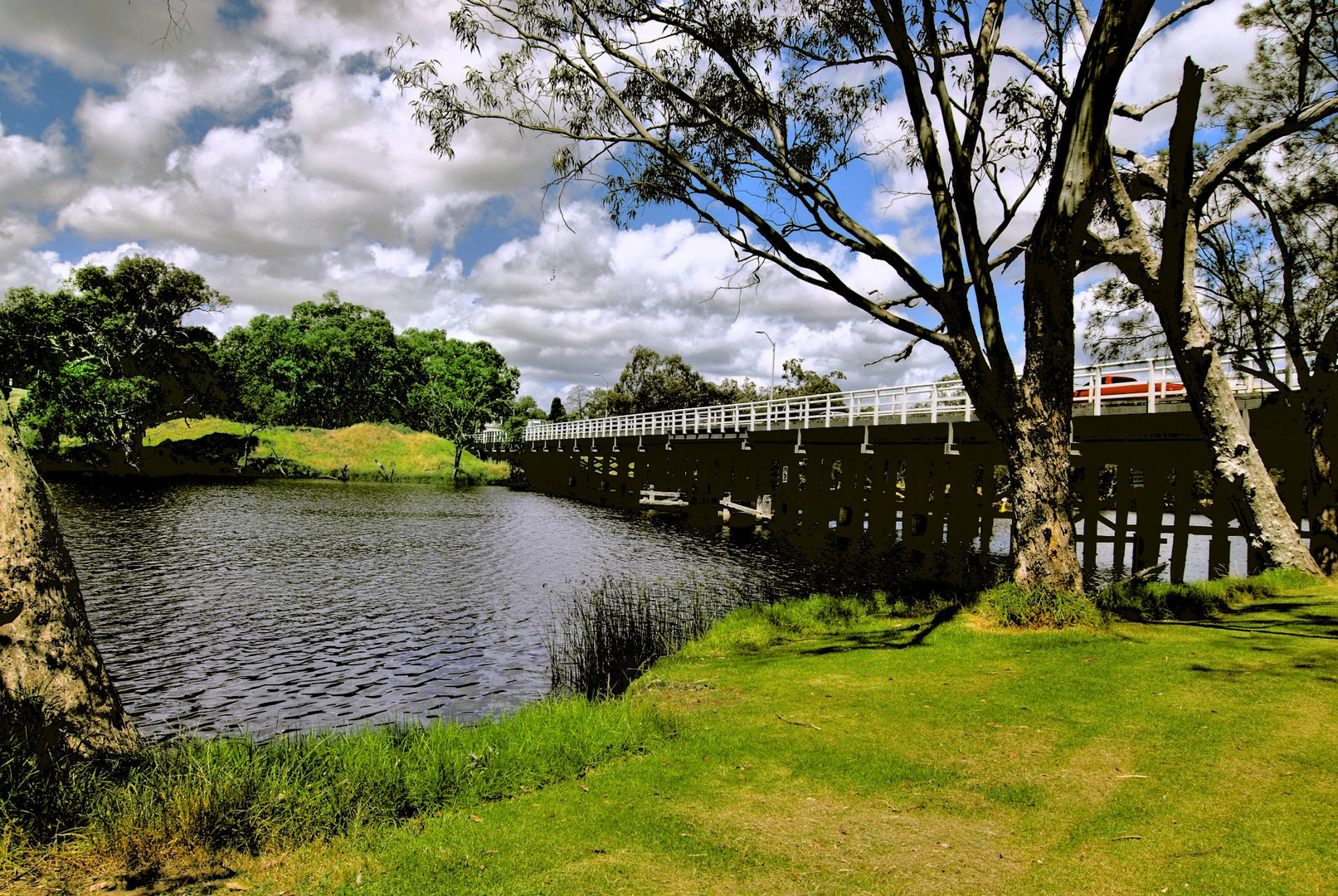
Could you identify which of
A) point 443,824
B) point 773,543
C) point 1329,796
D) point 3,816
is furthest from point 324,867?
point 773,543

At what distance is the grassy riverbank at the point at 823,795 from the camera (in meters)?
4.13

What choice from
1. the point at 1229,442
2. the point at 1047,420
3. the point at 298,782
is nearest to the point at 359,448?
the point at 1047,420

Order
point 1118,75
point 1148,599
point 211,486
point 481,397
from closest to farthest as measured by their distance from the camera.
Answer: point 1118,75 → point 1148,599 → point 211,486 → point 481,397

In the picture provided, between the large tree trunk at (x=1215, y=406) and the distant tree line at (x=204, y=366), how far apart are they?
3572 centimetres

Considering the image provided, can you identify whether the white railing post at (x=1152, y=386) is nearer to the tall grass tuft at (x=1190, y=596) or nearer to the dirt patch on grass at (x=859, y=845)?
the tall grass tuft at (x=1190, y=596)

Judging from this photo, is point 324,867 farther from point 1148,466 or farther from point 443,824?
point 1148,466

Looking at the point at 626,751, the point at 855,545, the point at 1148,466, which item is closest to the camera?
the point at 626,751

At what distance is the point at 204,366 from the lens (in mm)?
61094

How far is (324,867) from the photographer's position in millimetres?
4152

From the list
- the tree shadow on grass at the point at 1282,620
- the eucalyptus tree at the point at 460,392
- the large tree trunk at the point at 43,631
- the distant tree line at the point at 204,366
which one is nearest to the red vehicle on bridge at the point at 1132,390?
the tree shadow on grass at the point at 1282,620

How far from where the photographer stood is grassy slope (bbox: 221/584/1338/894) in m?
4.11

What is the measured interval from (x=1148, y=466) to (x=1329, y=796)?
15.9 metres

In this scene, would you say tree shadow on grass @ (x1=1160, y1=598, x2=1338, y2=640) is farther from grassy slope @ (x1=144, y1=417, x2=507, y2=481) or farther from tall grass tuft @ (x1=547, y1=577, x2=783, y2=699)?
grassy slope @ (x1=144, y1=417, x2=507, y2=481)

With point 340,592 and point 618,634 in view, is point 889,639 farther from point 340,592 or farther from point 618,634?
point 340,592
